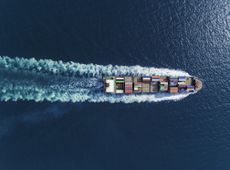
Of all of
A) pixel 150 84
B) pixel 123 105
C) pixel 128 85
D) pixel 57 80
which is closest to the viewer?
pixel 57 80

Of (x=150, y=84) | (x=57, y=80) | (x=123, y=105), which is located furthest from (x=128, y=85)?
(x=57, y=80)

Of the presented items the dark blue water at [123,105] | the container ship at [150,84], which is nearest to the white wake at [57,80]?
the container ship at [150,84]

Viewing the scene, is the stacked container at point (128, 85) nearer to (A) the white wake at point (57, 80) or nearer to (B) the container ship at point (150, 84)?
(B) the container ship at point (150, 84)

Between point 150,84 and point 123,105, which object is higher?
point 150,84

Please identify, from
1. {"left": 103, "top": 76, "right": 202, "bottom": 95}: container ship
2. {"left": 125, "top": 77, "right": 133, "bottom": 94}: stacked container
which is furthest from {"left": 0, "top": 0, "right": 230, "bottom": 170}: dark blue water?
{"left": 125, "top": 77, "right": 133, "bottom": 94}: stacked container

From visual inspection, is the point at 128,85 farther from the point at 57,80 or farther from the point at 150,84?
the point at 57,80

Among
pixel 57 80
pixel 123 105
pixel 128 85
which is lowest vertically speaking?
pixel 123 105

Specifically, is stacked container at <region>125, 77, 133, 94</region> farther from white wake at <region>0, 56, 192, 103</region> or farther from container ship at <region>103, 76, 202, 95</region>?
white wake at <region>0, 56, 192, 103</region>
